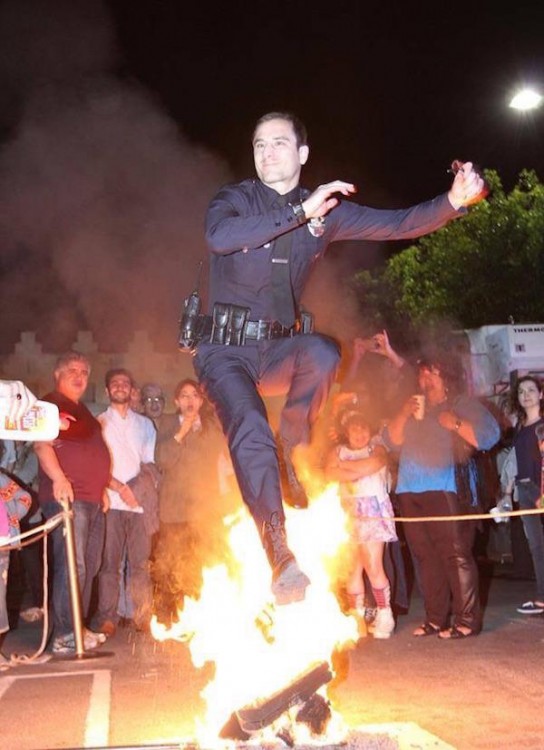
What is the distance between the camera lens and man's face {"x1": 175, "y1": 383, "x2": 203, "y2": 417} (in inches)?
324

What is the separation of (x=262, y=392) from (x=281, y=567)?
936 mm

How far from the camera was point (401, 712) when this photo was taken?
15.0 ft

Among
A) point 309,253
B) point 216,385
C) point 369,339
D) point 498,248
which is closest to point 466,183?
point 309,253

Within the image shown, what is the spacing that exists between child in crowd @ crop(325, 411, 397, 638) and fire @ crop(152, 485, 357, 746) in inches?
102

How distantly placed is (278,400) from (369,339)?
28.9 ft

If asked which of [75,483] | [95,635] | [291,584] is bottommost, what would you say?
[95,635]

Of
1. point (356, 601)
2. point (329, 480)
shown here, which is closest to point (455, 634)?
point (356, 601)

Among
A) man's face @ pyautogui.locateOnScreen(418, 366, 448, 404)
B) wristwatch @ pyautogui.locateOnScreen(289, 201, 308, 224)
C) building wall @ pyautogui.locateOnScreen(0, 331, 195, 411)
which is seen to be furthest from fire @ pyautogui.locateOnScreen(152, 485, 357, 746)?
building wall @ pyautogui.locateOnScreen(0, 331, 195, 411)

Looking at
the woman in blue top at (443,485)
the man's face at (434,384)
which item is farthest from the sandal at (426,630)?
the man's face at (434,384)

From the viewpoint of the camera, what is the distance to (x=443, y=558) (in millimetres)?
7121

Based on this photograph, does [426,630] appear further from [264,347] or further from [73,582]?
[264,347]

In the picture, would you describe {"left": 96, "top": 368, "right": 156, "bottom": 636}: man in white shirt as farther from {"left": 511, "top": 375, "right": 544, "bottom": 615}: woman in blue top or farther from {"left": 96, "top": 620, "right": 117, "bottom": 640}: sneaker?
{"left": 511, "top": 375, "right": 544, "bottom": 615}: woman in blue top

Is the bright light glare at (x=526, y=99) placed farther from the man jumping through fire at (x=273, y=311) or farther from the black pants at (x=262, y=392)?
the black pants at (x=262, y=392)

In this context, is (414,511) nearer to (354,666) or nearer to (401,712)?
(354,666)
